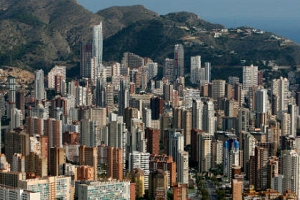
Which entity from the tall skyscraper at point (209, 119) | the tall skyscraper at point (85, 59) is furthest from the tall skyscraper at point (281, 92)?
the tall skyscraper at point (85, 59)

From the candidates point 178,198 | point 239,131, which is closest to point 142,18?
point 239,131

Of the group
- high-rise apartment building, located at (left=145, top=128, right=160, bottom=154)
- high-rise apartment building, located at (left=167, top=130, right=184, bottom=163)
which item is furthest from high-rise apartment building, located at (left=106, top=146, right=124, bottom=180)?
high-rise apartment building, located at (left=145, top=128, right=160, bottom=154)

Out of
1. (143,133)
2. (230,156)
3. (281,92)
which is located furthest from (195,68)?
(230,156)

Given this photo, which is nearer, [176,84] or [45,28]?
[176,84]

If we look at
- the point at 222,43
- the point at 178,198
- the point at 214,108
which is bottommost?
the point at 178,198

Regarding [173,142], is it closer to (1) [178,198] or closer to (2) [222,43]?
(1) [178,198]

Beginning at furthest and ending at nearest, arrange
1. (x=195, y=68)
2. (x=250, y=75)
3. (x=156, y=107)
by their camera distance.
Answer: (x=195, y=68) < (x=250, y=75) < (x=156, y=107)

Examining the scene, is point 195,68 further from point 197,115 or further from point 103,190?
point 103,190
